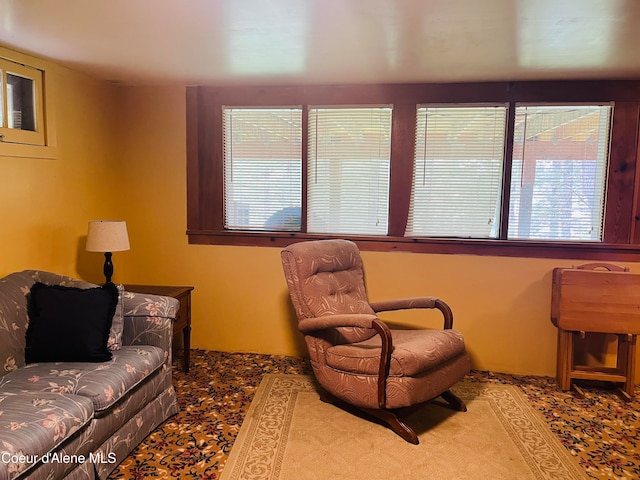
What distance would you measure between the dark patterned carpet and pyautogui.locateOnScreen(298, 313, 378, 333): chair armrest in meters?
0.65

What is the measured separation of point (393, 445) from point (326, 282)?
1.04m

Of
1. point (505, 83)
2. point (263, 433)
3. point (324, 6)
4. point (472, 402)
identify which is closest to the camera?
point (324, 6)

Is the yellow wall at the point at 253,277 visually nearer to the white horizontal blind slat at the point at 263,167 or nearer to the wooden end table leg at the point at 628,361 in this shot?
the white horizontal blind slat at the point at 263,167

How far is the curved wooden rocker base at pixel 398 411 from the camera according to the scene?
2489mm

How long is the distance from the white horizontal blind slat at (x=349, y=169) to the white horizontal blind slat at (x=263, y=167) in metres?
0.14

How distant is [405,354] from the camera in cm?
247

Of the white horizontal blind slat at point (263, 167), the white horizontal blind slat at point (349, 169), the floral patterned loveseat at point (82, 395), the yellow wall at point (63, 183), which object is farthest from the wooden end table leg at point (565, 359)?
the yellow wall at point (63, 183)

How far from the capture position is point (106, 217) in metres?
3.63

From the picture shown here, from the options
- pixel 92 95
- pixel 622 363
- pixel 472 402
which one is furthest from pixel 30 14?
pixel 622 363

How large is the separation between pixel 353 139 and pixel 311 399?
1.92m

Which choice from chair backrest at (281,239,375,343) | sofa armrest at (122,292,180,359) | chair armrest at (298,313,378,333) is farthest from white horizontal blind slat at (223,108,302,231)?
sofa armrest at (122,292,180,359)

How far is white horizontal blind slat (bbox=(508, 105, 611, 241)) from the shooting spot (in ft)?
10.8

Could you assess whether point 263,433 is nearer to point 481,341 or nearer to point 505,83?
point 481,341

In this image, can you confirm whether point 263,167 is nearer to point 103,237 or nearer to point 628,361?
point 103,237
